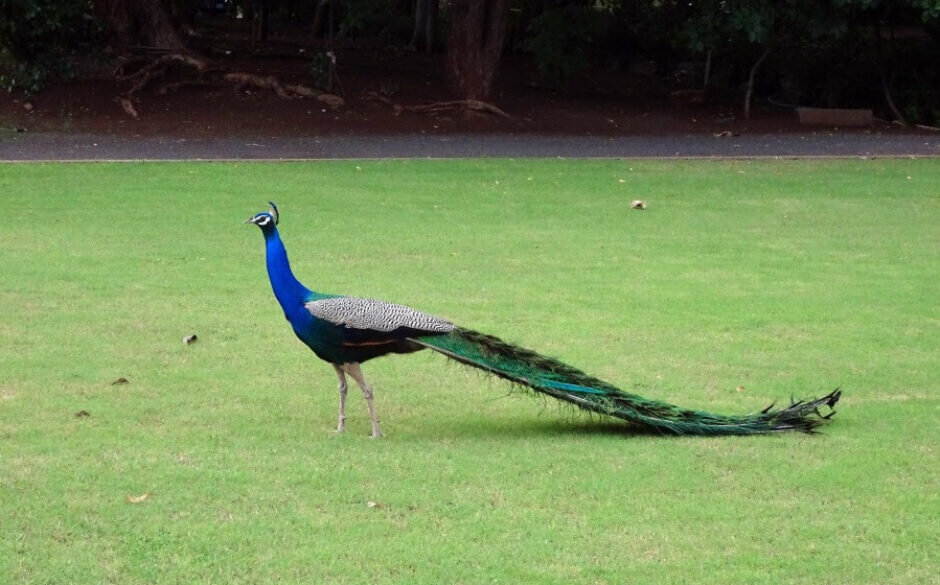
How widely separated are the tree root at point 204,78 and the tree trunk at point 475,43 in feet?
7.37

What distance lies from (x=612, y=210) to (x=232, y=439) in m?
9.41

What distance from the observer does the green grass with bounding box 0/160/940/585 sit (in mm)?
5465

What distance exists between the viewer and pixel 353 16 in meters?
26.7

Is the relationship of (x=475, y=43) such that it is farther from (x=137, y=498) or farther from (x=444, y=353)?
(x=137, y=498)

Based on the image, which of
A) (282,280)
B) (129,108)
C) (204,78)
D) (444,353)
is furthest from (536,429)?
(204,78)

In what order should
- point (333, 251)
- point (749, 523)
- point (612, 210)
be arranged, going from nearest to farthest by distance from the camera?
point (749, 523)
point (333, 251)
point (612, 210)

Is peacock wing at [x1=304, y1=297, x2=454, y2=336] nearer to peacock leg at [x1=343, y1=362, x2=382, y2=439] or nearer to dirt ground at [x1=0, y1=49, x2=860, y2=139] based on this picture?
peacock leg at [x1=343, y1=362, x2=382, y2=439]

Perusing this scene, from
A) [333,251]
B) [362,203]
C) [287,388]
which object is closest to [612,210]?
[362,203]

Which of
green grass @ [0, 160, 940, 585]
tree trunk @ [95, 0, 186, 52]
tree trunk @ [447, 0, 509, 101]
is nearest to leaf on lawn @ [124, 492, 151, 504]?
green grass @ [0, 160, 940, 585]

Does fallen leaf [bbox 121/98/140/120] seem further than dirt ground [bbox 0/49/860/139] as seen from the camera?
Yes

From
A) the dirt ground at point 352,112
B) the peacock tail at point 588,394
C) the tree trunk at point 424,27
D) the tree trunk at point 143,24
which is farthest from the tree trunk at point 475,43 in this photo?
the peacock tail at point 588,394

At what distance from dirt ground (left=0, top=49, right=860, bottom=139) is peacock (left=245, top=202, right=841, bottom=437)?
15.3 meters

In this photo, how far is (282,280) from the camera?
691 cm

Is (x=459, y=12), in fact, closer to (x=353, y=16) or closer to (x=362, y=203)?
(x=353, y=16)
